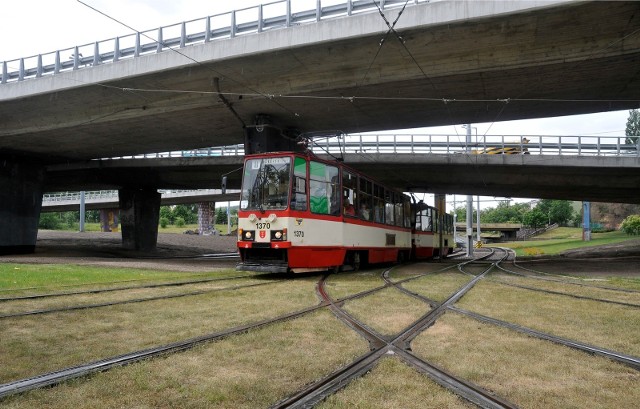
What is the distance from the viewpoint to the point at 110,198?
69.8 metres

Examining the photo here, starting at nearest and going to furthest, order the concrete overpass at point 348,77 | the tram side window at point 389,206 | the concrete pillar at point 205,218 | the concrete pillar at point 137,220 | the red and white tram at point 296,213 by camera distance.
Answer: the red and white tram at point 296,213 < the concrete overpass at point 348,77 < the tram side window at point 389,206 < the concrete pillar at point 137,220 < the concrete pillar at point 205,218

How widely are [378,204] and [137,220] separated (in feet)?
82.7

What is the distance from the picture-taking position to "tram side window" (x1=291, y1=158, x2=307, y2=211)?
1404 centimetres

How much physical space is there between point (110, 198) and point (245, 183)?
61.7m

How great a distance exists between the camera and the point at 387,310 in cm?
794

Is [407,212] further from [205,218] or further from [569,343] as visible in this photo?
[205,218]

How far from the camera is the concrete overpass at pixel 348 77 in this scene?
14828mm

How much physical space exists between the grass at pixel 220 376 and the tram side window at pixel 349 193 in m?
10.2

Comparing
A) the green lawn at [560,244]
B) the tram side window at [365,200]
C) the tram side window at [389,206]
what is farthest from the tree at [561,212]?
the tram side window at [365,200]

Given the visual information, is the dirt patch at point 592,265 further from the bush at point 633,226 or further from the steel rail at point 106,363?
the bush at point 633,226

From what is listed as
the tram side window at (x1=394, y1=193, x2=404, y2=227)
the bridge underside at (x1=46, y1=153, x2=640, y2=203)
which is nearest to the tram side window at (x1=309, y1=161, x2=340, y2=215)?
the tram side window at (x1=394, y1=193, x2=404, y2=227)

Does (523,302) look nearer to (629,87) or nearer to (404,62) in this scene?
(404,62)

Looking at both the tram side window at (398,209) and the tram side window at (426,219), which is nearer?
the tram side window at (398,209)

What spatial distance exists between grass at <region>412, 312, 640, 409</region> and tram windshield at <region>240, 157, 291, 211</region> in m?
8.49
